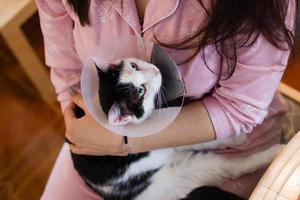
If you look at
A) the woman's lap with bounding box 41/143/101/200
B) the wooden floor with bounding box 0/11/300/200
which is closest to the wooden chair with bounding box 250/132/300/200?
the woman's lap with bounding box 41/143/101/200

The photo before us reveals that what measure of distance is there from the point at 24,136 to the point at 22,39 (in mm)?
419

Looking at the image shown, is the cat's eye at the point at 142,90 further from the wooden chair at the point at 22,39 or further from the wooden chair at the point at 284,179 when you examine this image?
the wooden chair at the point at 22,39

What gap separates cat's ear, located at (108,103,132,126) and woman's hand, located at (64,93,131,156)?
119mm

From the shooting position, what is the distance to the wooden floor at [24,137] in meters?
1.49

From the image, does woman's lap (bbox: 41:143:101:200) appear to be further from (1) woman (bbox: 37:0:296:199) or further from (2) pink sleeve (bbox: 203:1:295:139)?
(2) pink sleeve (bbox: 203:1:295:139)

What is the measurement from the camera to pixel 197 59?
2.14 feet

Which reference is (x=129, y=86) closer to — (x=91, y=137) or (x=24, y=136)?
(x=91, y=137)

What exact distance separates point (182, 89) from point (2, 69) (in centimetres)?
131

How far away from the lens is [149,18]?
2.06 feet

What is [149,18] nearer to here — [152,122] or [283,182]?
[152,122]

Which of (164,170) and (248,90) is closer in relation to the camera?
(248,90)

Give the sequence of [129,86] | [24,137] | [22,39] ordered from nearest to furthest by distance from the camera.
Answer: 1. [129,86]
2. [22,39]
3. [24,137]

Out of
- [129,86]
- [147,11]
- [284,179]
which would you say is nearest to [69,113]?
[129,86]

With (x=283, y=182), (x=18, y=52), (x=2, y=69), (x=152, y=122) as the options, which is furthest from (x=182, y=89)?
(x=2, y=69)
